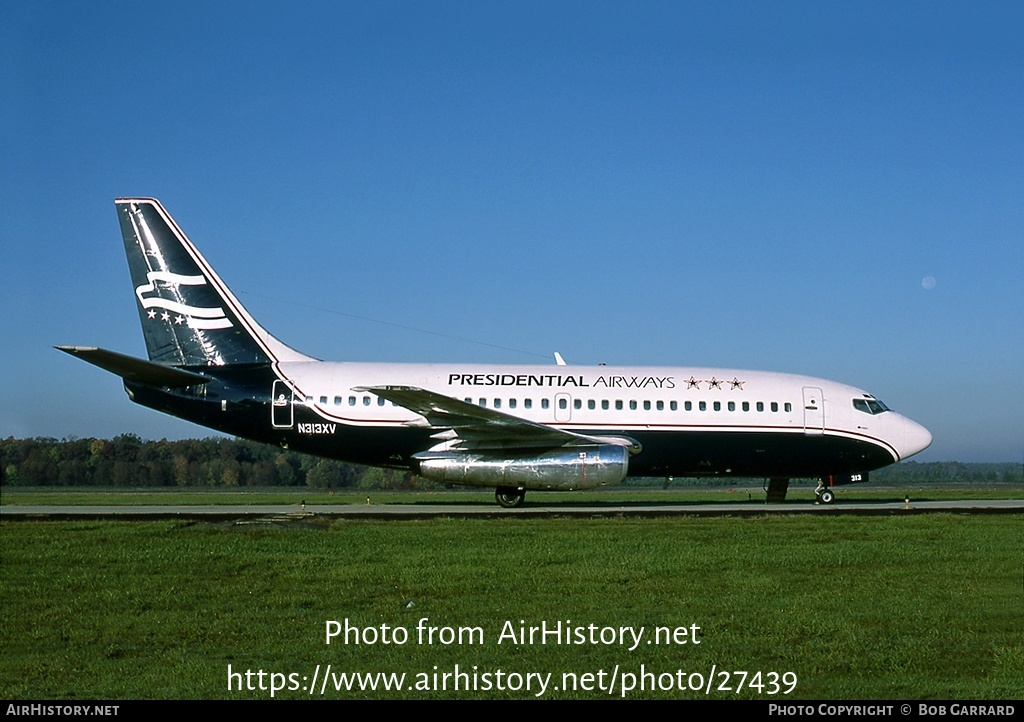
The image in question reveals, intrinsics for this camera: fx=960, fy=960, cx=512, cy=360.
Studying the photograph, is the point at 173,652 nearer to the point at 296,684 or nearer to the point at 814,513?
the point at 296,684

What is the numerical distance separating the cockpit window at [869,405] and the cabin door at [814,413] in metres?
1.10

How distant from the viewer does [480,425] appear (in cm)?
2486

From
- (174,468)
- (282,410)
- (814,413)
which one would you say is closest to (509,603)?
(282,410)

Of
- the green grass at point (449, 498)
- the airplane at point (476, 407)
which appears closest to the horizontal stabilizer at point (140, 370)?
the airplane at point (476, 407)

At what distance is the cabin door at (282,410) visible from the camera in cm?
2578

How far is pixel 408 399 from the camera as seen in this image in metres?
24.5

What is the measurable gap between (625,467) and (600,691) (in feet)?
56.3

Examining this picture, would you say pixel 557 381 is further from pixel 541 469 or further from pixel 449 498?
pixel 449 498

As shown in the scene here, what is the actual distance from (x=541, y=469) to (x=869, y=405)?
10244 mm

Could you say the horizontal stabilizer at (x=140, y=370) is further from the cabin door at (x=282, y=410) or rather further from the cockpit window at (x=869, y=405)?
the cockpit window at (x=869, y=405)

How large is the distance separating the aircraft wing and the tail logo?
4.81 meters

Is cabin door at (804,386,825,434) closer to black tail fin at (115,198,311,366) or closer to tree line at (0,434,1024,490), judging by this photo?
black tail fin at (115,198,311,366)

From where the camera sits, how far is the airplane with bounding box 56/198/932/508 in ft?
81.9

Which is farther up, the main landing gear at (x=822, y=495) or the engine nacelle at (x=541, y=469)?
the engine nacelle at (x=541, y=469)
